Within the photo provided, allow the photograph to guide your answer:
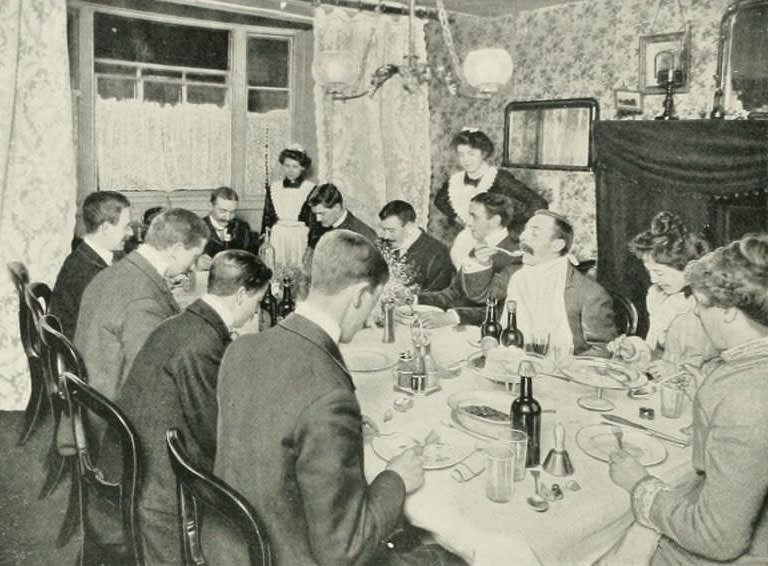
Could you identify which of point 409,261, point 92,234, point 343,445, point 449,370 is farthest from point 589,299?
point 92,234

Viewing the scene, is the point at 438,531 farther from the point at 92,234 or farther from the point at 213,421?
the point at 92,234

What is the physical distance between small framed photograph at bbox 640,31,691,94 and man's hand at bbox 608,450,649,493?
294 cm

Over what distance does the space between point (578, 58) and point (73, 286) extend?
3437 millimetres

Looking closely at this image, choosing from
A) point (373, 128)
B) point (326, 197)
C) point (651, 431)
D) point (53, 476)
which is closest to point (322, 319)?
point (651, 431)

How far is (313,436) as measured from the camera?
1.25 meters

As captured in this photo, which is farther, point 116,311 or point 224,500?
point 116,311

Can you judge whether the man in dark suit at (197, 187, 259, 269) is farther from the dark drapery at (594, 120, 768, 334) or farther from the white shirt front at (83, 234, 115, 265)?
the dark drapery at (594, 120, 768, 334)

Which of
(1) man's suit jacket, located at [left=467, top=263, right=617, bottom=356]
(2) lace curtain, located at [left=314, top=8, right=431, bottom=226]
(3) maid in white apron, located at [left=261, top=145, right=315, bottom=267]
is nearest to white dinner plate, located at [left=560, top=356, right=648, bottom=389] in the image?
(1) man's suit jacket, located at [left=467, top=263, right=617, bottom=356]

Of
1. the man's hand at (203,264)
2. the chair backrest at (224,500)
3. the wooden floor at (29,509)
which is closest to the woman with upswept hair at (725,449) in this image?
the chair backrest at (224,500)

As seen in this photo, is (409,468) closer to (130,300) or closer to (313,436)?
(313,436)

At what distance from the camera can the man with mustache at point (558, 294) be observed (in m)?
2.87

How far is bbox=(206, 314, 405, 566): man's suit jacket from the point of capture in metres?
1.25

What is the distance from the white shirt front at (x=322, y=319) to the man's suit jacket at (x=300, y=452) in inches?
0.7

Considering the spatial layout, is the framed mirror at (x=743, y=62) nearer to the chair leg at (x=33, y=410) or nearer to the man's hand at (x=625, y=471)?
the man's hand at (x=625, y=471)
